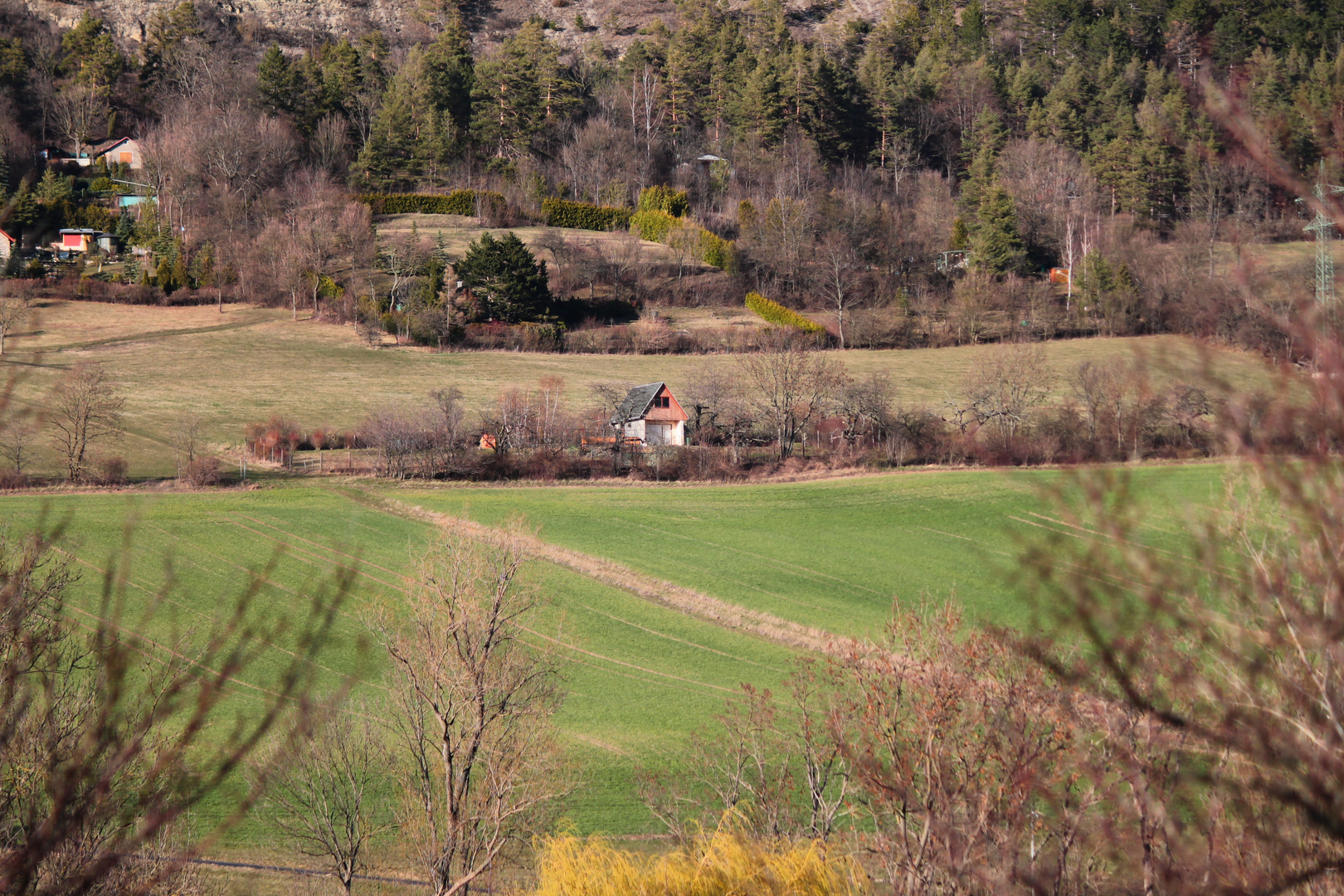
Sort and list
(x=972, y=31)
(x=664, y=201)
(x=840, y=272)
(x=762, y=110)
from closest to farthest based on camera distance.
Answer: (x=840, y=272)
(x=664, y=201)
(x=762, y=110)
(x=972, y=31)

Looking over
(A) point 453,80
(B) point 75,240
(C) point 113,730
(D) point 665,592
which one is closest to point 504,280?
(B) point 75,240

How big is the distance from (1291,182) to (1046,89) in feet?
380

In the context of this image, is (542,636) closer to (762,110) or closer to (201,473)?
(201,473)

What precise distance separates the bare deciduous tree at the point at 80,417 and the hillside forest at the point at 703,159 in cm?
2110

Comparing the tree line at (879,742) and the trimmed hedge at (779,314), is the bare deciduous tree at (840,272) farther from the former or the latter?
the tree line at (879,742)

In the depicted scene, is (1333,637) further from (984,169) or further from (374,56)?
(374,56)

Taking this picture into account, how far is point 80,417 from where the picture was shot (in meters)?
45.1

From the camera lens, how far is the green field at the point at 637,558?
96.1ft

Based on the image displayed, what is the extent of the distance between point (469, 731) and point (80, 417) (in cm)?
3151

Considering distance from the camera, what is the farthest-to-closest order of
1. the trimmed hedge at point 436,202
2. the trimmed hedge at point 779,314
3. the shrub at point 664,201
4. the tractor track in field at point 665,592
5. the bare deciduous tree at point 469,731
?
the shrub at point 664,201, the trimmed hedge at point 436,202, the trimmed hedge at point 779,314, the tractor track in field at point 665,592, the bare deciduous tree at point 469,731

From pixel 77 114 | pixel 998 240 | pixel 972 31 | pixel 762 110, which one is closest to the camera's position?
pixel 998 240

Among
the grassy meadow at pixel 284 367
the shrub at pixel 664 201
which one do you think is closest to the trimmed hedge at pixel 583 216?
the shrub at pixel 664 201

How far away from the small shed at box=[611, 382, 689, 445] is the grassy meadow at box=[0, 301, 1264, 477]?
380 centimetres

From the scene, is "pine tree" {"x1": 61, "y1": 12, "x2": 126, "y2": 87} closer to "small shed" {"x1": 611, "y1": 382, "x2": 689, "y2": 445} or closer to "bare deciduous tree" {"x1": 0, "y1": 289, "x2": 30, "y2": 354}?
"bare deciduous tree" {"x1": 0, "y1": 289, "x2": 30, "y2": 354}
